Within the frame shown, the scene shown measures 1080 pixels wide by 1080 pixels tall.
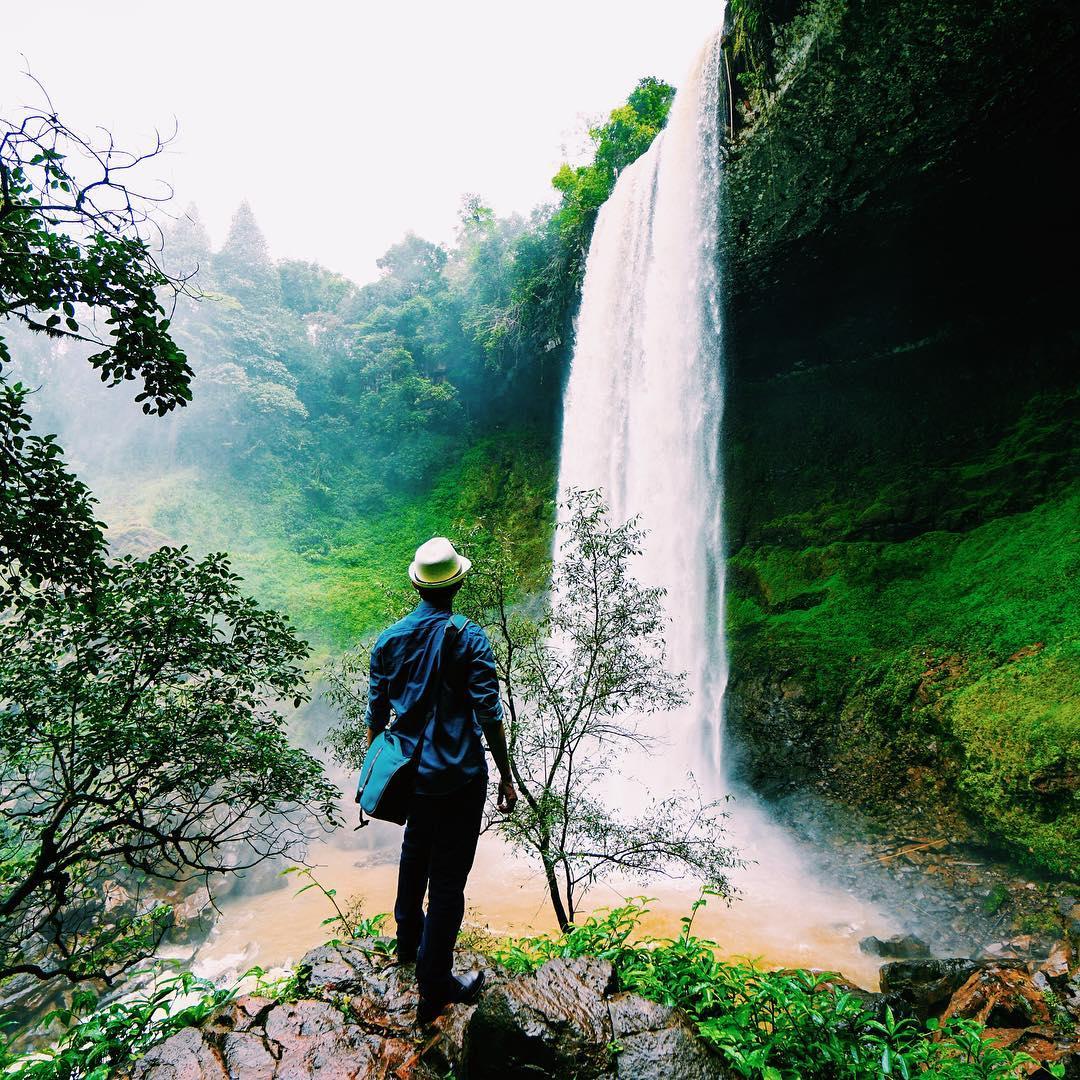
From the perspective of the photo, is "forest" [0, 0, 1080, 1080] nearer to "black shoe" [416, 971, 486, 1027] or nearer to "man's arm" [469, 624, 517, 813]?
"black shoe" [416, 971, 486, 1027]

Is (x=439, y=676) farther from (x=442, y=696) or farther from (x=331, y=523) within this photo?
(x=331, y=523)

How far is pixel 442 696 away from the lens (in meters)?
2.12

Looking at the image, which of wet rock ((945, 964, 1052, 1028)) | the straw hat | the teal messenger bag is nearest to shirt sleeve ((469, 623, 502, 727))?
the teal messenger bag

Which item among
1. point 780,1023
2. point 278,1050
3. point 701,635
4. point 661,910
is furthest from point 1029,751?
point 278,1050

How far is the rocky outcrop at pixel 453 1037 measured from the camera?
1819mm

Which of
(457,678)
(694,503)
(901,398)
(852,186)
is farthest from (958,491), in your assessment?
(457,678)

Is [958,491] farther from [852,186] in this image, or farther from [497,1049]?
[497,1049]

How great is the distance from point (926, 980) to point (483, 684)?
486cm

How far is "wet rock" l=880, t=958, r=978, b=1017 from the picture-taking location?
13.6 ft

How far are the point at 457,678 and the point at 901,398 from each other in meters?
11.3

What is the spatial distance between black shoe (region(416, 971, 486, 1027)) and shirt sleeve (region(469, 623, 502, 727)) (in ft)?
3.16

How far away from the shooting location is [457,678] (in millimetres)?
2146

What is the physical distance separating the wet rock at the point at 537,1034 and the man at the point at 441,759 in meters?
0.25

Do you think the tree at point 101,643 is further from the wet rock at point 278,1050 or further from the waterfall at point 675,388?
the waterfall at point 675,388
